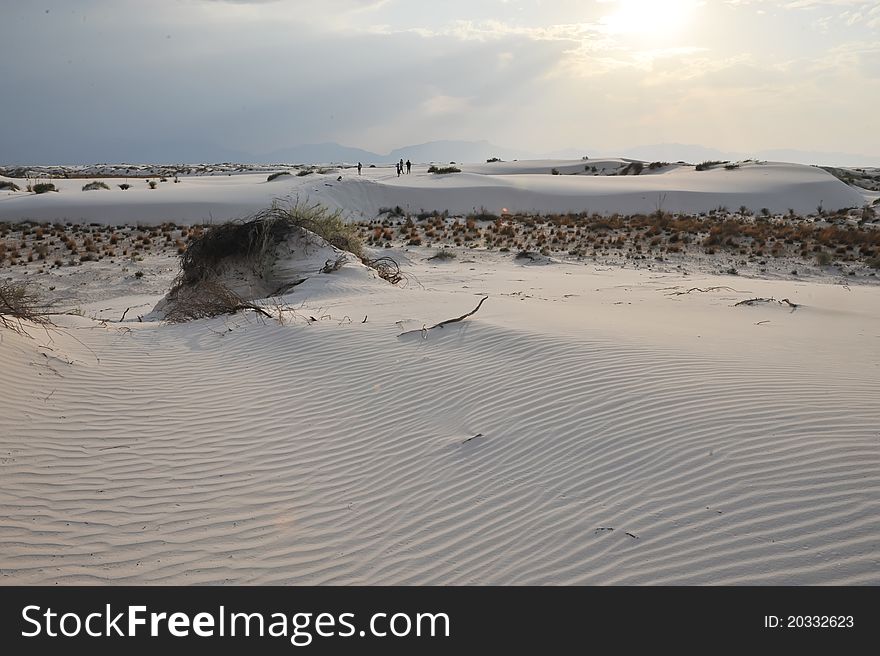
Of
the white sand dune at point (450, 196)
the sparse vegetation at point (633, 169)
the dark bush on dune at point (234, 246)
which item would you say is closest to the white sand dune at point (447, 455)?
the dark bush on dune at point (234, 246)

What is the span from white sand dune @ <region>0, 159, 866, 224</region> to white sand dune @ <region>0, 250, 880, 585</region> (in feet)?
67.7

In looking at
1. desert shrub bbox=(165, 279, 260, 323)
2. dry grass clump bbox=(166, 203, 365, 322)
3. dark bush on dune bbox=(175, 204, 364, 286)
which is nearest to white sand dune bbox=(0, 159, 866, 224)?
dry grass clump bbox=(166, 203, 365, 322)

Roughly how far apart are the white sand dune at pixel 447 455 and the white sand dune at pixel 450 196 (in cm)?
2063

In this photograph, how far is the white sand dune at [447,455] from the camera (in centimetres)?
342

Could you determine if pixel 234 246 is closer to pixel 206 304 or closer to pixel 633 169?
pixel 206 304

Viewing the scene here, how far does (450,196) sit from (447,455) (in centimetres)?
2860

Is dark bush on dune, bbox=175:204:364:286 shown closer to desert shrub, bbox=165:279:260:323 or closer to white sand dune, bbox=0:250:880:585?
desert shrub, bbox=165:279:260:323

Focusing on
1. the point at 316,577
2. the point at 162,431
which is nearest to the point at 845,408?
the point at 316,577

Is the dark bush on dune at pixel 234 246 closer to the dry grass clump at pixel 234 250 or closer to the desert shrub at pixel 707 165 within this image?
the dry grass clump at pixel 234 250

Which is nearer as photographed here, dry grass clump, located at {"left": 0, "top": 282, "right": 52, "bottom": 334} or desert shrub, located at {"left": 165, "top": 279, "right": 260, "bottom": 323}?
dry grass clump, located at {"left": 0, "top": 282, "right": 52, "bottom": 334}

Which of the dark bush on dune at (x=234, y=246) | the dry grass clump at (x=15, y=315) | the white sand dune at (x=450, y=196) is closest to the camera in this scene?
the dry grass clump at (x=15, y=315)

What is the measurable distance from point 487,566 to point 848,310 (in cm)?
898

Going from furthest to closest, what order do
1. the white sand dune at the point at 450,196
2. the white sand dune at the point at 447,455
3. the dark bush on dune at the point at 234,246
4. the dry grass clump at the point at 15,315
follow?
1. the white sand dune at the point at 450,196
2. the dark bush on dune at the point at 234,246
3. the dry grass clump at the point at 15,315
4. the white sand dune at the point at 447,455

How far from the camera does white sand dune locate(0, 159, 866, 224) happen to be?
25781 millimetres
